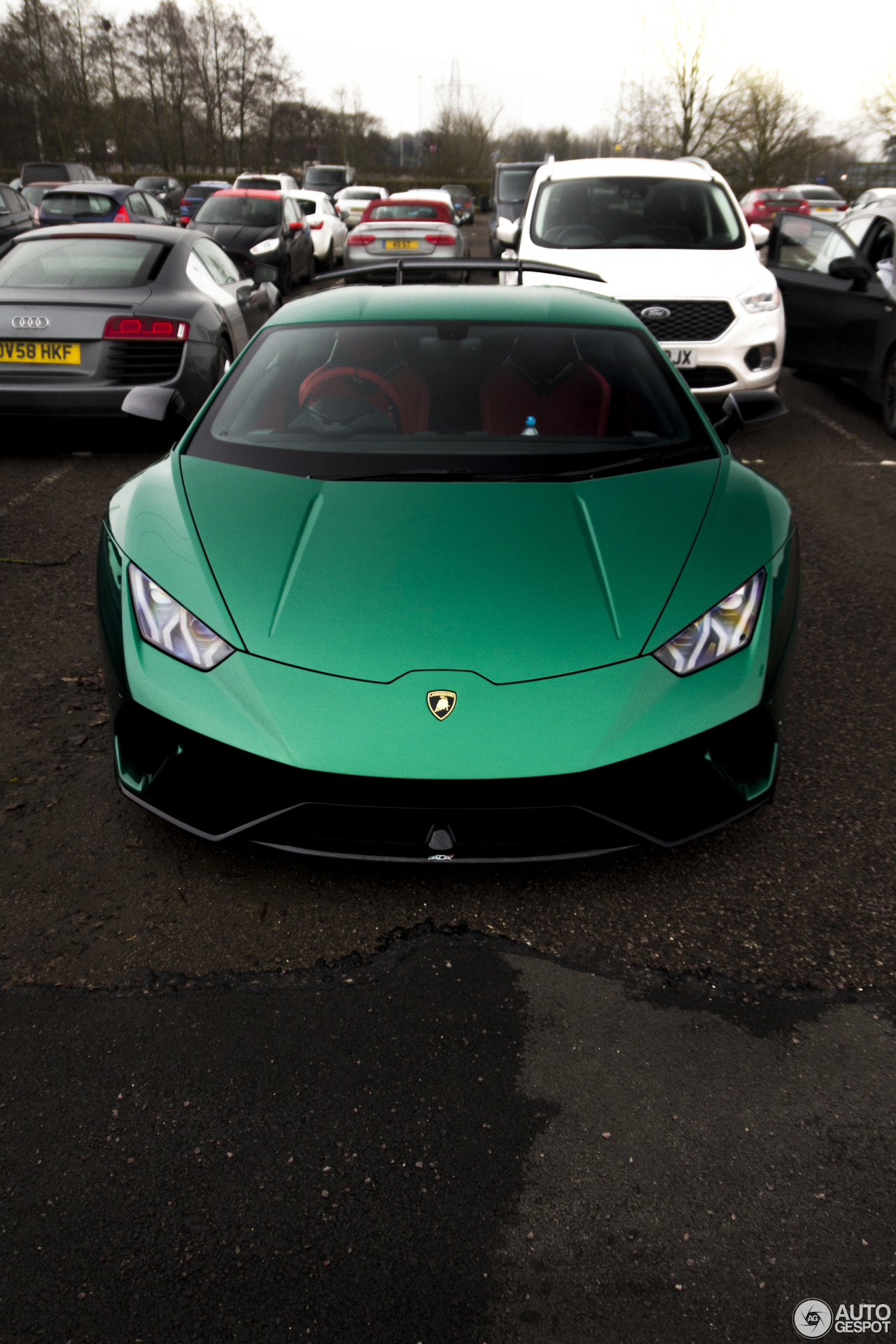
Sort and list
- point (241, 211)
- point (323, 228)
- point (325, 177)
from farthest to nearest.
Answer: point (325, 177)
point (323, 228)
point (241, 211)

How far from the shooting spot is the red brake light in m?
6.68

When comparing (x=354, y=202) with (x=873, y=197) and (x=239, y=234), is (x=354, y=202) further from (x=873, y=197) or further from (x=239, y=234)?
(x=873, y=197)

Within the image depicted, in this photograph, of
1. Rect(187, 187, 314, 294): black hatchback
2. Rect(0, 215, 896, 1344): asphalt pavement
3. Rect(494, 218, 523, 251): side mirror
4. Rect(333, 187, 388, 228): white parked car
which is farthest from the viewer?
Rect(333, 187, 388, 228): white parked car

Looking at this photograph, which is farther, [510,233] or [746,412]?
[510,233]

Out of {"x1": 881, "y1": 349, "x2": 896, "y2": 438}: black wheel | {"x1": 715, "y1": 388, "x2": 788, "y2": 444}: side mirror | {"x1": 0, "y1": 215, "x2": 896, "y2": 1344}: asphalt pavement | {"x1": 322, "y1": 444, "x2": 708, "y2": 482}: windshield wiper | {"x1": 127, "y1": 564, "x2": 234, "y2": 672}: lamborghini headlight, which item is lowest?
{"x1": 0, "y1": 215, "x2": 896, "y2": 1344}: asphalt pavement

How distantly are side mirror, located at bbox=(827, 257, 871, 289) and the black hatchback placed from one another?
9510 millimetres

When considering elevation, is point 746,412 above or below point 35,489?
above

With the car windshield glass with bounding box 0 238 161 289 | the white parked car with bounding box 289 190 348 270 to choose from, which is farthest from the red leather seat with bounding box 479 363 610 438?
the white parked car with bounding box 289 190 348 270

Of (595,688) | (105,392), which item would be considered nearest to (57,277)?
(105,392)

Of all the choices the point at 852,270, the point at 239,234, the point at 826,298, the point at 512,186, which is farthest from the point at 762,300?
the point at 512,186

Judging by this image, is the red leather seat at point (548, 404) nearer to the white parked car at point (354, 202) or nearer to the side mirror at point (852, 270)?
the side mirror at point (852, 270)

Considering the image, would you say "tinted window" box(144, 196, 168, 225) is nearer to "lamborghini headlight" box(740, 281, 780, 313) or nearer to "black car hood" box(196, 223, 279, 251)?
"black car hood" box(196, 223, 279, 251)

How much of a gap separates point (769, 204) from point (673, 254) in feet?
84.5

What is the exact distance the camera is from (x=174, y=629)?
2.55m
